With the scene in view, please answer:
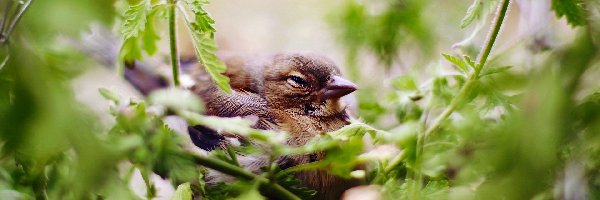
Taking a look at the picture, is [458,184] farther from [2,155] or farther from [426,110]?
[2,155]

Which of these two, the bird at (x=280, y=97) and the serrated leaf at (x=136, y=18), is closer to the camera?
the serrated leaf at (x=136, y=18)

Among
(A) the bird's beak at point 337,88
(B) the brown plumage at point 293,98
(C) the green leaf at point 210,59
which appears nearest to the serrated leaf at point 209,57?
(C) the green leaf at point 210,59

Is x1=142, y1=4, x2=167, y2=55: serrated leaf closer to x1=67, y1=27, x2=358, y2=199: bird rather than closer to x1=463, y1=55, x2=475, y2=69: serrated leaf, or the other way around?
x1=67, y1=27, x2=358, y2=199: bird

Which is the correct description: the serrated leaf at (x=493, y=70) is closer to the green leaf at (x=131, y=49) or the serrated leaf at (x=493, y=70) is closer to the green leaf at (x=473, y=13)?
the green leaf at (x=473, y=13)

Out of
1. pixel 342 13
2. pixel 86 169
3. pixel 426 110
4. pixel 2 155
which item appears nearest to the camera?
pixel 86 169

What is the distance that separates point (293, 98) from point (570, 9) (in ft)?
1.14

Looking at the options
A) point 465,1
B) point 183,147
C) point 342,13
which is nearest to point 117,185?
point 183,147

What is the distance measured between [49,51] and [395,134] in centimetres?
31

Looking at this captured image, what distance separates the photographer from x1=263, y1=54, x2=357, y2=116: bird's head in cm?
82

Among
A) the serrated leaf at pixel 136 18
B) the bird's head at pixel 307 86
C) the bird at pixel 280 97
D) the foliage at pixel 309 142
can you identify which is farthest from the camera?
the bird's head at pixel 307 86

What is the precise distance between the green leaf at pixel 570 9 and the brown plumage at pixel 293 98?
0.26 meters

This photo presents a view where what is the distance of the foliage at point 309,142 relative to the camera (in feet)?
1.59

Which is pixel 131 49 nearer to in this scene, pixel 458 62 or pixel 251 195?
pixel 251 195

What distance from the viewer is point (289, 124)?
77 centimetres
